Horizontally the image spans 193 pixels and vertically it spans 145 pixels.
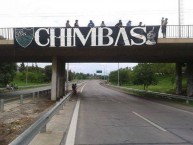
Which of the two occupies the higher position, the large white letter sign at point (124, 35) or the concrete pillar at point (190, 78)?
the large white letter sign at point (124, 35)

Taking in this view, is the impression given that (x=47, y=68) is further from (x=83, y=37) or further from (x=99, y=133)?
(x=99, y=133)

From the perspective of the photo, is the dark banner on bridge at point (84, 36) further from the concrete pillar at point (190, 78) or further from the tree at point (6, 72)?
the tree at point (6, 72)

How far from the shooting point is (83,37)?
3456cm

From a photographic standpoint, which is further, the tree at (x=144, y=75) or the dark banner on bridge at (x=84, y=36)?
the tree at (x=144, y=75)

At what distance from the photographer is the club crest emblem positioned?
1367 inches

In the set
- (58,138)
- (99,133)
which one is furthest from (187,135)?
(58,138)

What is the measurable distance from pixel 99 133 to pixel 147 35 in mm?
21496

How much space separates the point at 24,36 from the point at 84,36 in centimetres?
508

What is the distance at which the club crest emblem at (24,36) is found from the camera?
34719 mm

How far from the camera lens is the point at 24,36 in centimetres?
3481

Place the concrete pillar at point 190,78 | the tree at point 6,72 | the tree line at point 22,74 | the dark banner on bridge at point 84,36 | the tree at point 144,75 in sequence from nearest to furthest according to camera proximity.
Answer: the dark banner on bridge at point 84,36
the concrete pillar at point 190,78
the tree at point 144,75
the tree at point 6,72
the tree line at point 22,74

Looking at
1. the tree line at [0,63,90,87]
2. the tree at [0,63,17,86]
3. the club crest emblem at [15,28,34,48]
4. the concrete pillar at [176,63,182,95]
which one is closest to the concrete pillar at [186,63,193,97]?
the concrete pillar at [176,63,182,95]

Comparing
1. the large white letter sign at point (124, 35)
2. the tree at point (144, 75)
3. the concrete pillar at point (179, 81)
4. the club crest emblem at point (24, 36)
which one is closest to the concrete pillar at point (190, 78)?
the concrete pillar at point (179, 81)

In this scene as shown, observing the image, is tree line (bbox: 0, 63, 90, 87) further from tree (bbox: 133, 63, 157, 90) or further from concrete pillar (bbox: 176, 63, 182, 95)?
concrete pillar (bbox: 176, 63, 182, 95)
